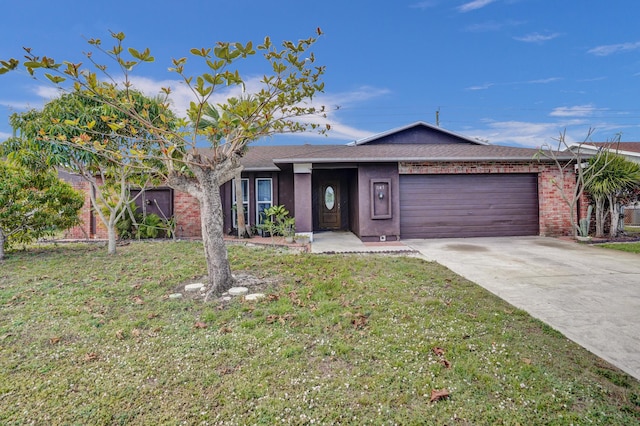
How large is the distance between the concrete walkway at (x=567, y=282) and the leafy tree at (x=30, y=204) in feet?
23.3

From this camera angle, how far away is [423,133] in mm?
14383

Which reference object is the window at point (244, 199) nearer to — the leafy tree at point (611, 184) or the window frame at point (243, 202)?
the window frame at point (243, 202)

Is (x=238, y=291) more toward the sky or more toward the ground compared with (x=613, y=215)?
more toward the ground

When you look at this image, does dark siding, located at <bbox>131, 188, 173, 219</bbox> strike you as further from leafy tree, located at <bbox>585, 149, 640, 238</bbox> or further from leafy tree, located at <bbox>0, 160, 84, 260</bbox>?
leafy tree, located at <bbox>585, 149, 640, 238</bbox>

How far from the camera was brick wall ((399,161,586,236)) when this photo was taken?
998 cm

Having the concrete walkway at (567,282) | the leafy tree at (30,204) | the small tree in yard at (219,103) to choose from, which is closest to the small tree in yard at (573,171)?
the concrete walkway at (567,282)

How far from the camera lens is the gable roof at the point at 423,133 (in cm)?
1374

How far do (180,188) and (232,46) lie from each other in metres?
2.39

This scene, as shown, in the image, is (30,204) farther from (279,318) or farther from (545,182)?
(545,182)

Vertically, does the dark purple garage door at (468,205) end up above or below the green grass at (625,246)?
above

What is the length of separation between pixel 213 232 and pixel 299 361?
8.47 feet

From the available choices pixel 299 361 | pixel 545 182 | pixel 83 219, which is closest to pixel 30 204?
pixel 83 219

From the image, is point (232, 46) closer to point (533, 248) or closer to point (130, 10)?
point (130, 10)

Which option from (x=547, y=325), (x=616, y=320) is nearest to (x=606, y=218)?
(x=616, y=320)
